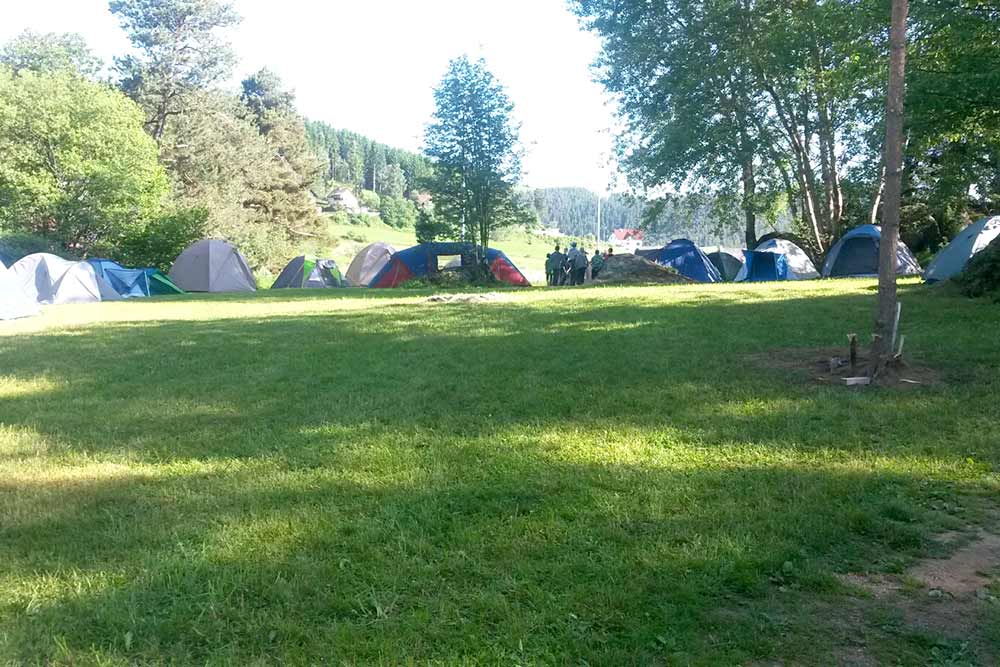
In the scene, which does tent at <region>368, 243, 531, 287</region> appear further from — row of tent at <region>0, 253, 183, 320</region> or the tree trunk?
the tree trunk

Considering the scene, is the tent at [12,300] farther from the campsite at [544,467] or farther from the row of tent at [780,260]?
the row of tent at [780,260]

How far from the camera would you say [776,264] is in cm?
2288

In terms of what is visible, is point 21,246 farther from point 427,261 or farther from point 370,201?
point 370,201

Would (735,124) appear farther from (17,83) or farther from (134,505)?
(17,83)

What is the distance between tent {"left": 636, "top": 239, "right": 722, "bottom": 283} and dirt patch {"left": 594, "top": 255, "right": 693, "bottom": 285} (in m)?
1.14

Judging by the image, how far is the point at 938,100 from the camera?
10.1 m

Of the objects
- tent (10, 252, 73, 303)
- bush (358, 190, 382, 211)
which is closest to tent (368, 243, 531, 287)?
tent (10, 252, 73, 303)

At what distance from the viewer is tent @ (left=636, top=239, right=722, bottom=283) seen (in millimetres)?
23141

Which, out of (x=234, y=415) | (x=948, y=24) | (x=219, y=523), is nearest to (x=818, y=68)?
(x=948, y=24)

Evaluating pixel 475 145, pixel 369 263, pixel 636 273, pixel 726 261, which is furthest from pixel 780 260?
pixel 369 263

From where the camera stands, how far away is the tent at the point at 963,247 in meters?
14.3

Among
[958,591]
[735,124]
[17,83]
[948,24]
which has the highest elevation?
[17,83]

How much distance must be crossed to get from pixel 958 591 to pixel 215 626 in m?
2.75

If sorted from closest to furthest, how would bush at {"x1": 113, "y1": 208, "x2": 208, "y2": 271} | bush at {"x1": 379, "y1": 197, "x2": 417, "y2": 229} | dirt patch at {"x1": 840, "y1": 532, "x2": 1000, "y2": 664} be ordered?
dirt patch at {"x1": 840, "y1": 532, "x2": 1000, "y2": 664}, bush at {"x1": 113, "y1": 208, "x2": 208, "y2": 271}, bush at {"x1": 379, "y1": 197, "x2": 417, "y2": 229}
